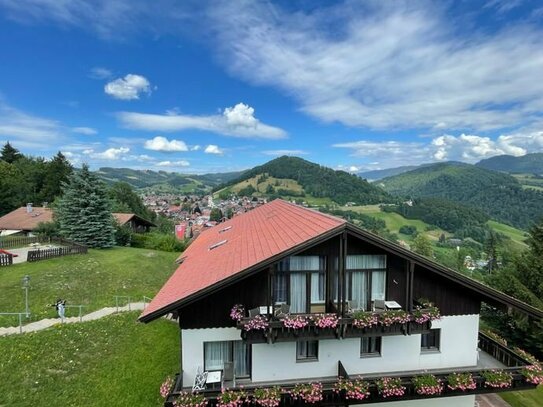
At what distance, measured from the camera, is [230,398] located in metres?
9.68

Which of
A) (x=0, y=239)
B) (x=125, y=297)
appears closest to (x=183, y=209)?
(x=0, y=239)

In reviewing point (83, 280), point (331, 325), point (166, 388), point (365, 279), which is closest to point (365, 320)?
point (331, 325)

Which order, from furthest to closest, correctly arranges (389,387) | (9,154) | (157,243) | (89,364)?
(9,154) → (157,243) → (89,364) → (389,387)

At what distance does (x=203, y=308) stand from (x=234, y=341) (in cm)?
165

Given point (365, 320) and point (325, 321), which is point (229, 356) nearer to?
point (325, 321)

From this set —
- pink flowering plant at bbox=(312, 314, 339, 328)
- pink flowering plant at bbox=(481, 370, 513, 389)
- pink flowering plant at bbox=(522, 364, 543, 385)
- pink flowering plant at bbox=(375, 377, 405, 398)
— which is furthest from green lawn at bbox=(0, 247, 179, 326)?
pink flowering plant at bbox=(522, 364, 543, 385)

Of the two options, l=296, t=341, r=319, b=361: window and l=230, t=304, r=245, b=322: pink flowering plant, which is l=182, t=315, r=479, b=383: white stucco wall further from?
l=230, t=304, r=245, b=322: pink flowering plant

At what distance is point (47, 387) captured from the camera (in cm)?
1310

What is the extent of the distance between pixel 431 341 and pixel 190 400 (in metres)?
9.33

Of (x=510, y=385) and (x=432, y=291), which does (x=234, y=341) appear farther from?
(x=510, y=385)

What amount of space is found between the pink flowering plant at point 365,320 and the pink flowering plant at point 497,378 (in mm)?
4514

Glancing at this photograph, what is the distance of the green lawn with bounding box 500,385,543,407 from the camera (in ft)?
51.6

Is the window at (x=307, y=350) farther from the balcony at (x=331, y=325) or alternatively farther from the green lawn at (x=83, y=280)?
the green lawn at (x=83, y=280)

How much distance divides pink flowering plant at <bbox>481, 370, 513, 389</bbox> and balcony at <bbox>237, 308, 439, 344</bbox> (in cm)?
265
